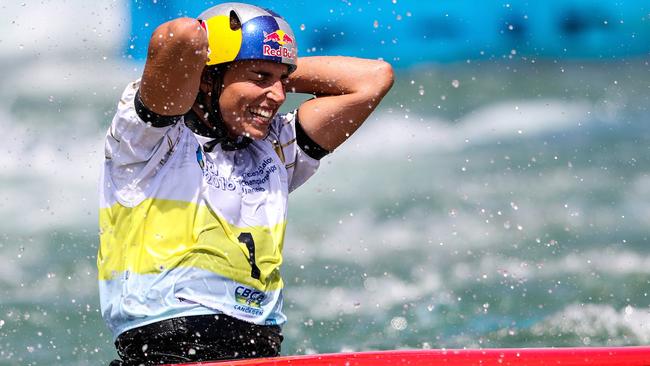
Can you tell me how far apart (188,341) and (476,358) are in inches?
45.6

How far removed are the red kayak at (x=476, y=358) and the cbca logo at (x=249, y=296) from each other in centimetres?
52

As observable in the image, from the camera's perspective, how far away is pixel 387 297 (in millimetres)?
10555

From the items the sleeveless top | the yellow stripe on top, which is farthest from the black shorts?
the yellow stripe on top

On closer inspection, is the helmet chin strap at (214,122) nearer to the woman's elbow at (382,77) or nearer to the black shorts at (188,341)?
the black shorts at (188,341)

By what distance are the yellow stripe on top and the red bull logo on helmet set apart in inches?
29.1

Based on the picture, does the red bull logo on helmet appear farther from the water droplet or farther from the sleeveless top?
the water droplet

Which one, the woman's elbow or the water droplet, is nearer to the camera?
the woman's elbow

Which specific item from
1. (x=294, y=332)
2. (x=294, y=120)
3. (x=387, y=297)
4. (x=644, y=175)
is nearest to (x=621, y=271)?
(x=644, y=175)

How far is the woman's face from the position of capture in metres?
4.61

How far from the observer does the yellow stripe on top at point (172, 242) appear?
14.1 feet

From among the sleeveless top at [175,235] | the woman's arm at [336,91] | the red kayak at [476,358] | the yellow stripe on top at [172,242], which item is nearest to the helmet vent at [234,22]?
the sleeveless top at [175,235]

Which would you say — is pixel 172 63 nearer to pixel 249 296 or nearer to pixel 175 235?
pixel 175 235

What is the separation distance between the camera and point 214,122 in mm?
4668

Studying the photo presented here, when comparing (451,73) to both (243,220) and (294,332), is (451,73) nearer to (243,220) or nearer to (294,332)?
(294,332)
